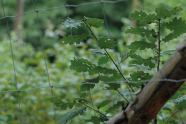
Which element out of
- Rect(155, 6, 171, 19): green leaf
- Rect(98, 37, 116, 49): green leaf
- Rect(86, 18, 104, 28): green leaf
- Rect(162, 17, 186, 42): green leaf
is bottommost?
Rect(98, 37, 116, 49): green leaf

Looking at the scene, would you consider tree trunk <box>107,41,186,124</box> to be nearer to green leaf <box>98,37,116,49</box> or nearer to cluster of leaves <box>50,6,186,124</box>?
cluster of leaves <box>50,6,186,124</box>

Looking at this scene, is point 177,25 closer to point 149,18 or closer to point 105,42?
point 149,18

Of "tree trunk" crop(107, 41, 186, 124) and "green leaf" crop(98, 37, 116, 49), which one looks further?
"green leaf" crop(98, 37, 116, 49)

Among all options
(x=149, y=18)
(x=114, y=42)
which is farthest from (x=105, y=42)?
(x=149, y=18)

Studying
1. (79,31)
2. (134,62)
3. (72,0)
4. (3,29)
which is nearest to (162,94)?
(134,62)

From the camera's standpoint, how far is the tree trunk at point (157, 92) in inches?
25.4

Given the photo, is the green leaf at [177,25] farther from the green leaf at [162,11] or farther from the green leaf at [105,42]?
the green leaf at [105,42]

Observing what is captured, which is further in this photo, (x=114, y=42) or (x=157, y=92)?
(x=114, y=42)

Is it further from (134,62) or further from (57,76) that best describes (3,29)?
(134,62)

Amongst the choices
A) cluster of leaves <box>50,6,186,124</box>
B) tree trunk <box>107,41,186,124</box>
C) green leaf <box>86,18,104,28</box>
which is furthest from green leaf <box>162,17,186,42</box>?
green leaf <box>86,18,104,28</box>

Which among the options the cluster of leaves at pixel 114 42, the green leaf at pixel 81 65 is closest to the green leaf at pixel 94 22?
the cluster of leaves at pixel 114 42

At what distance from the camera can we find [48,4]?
7.29 metres

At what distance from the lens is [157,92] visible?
68 cm

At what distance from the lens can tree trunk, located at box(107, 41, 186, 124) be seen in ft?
2.11
